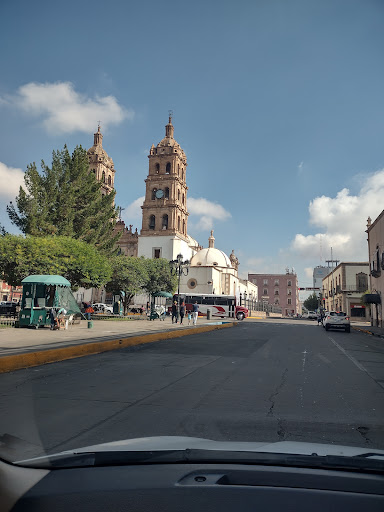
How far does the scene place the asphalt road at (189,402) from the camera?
381 centimetres

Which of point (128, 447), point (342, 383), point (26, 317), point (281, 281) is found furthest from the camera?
point (281, 281)

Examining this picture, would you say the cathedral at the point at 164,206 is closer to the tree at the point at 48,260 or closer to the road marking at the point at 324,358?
the tree at the point at 48,260

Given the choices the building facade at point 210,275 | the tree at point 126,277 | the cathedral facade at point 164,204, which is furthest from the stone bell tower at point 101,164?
the tree at point 126,277

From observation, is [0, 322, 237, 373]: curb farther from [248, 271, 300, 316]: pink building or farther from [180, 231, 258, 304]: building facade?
[248, 271, 300, 316]: pink building

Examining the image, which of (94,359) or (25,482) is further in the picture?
(94,359)

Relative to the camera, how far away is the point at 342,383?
689 centimetres

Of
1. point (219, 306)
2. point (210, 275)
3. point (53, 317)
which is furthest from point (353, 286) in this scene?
point (53, 317)

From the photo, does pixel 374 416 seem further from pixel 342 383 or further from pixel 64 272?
pixel 64 272

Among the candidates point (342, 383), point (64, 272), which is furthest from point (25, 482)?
point (64, 272)

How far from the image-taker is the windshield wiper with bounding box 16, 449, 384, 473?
187 centimetres

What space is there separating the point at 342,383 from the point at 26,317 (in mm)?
14260

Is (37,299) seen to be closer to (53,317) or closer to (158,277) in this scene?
(53,317)

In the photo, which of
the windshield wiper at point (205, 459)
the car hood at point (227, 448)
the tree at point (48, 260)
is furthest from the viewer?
the tree at point (48, 260)

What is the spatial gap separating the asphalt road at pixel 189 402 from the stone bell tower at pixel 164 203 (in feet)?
170
